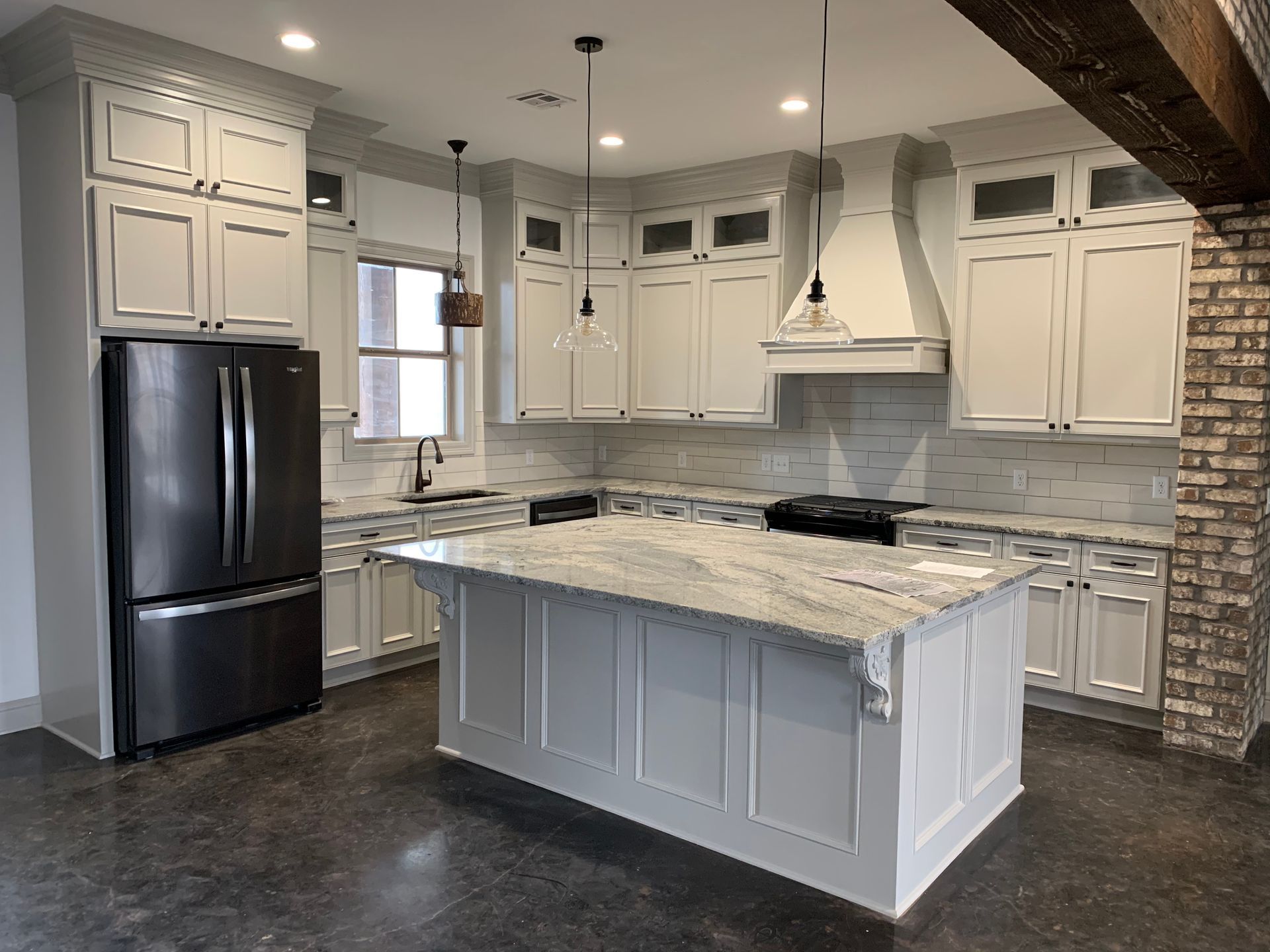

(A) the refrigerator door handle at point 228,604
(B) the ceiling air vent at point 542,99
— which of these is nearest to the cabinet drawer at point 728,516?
(A) the refrigerator door handle at point 228,604

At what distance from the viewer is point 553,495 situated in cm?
562

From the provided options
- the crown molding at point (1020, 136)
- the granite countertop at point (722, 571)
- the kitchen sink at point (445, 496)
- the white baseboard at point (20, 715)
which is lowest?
the white baseboard at point (20, 715)

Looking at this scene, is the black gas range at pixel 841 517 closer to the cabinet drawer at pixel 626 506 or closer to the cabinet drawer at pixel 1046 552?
the cabinet drawer at pixel 1046 552

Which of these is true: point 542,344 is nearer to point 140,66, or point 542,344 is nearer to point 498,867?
point 140,66

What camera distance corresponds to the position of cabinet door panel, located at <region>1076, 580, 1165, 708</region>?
416cm

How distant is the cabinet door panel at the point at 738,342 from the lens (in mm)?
5543

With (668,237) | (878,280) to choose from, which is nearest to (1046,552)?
(878,280)

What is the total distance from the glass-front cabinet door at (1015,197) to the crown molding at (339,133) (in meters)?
3.06

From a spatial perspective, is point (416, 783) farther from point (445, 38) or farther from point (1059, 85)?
point (1059, 85)

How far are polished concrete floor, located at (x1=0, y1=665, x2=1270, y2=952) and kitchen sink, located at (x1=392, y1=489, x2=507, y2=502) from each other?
5.62 feet

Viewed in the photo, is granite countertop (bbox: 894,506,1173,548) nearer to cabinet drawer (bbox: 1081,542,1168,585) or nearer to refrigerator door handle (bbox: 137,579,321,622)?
cabinet drawer (bbox: 1081,542,1168,585)

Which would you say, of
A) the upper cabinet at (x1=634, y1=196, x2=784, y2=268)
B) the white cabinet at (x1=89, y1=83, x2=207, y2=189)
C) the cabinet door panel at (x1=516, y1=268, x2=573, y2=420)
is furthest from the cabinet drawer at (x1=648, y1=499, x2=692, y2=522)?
the white cabinet at (x1=89, y1=83, x2=207, y2=189)

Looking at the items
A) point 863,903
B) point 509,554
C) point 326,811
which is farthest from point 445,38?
point 863,903

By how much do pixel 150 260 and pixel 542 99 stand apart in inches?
74.4
